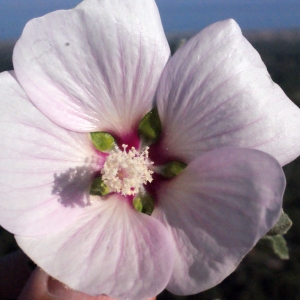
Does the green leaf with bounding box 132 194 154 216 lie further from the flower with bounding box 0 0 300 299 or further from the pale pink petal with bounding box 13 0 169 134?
the pale pink petal with bounding box 13 0 169 134

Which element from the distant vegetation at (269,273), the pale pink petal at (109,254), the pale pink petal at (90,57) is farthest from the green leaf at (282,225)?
the distant vegetation at (269,273)

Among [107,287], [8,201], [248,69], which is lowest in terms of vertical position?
[107,287]

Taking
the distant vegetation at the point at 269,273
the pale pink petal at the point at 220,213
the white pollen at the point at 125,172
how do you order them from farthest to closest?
the distant vegetation at the point at 269,273, the white pollen at the point at 125,172, the pale pink petal at the point at 220,213

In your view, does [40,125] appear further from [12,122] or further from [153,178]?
[153,178]

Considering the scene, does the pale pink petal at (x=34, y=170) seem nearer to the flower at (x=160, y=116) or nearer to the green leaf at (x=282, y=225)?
the flower at (x=160, y=116)

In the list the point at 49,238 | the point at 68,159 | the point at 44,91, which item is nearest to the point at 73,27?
the point at 44,91
